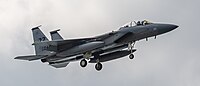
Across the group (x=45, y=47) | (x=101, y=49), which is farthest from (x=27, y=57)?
(x=101, y=49)

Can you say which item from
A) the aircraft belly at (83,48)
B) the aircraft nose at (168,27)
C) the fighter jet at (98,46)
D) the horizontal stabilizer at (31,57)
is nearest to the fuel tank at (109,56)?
the fighter jet at (98,46)

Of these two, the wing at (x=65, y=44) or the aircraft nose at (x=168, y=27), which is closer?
the aircraft nose at (x=168, y=27)

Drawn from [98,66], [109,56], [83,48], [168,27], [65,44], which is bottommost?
[98,66]

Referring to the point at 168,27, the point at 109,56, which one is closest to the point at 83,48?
the point at 109,56

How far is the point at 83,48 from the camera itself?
151ft

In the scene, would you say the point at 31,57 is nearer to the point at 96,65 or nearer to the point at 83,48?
the point at 83,48

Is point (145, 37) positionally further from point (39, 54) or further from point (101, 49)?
point (39, 54)

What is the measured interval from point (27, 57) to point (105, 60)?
6596mm

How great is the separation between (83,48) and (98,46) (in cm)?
133

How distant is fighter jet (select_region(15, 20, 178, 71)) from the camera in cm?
4516

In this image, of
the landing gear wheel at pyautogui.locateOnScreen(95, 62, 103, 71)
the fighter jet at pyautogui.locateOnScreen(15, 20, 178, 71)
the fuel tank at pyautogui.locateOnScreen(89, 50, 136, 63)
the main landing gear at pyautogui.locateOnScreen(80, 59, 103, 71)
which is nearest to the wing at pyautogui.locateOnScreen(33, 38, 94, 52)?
the fighter jet at pyautogui.locateOnScreen(15, 20, 178, 71)

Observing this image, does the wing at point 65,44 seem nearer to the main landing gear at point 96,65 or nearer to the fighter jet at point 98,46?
the fighter jet at point 98,46

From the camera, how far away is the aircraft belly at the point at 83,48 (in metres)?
45.7

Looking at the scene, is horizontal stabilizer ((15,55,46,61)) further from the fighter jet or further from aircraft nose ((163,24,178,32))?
aircraft nose ((163,24,178,32))
